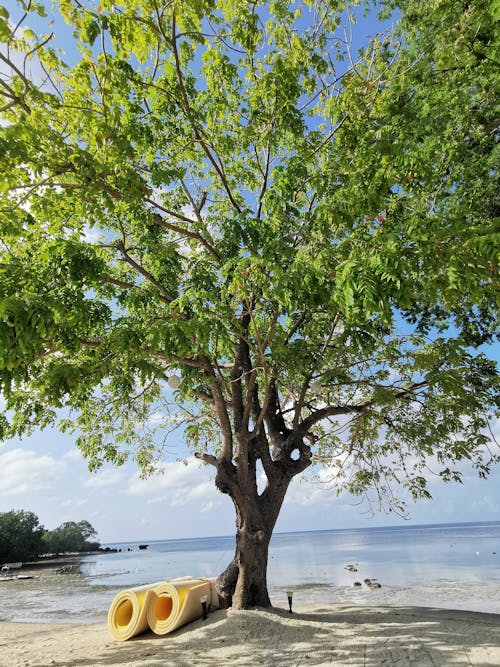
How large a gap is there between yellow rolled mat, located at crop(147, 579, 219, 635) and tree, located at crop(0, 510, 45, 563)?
5019 cm

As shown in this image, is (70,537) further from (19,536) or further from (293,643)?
(293,643)

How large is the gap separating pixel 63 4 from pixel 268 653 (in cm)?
792

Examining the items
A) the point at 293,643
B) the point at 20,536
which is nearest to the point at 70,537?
the point at 20,536

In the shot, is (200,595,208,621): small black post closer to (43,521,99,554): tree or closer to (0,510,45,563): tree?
(0,510,45,563): tree

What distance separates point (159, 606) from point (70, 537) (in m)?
75.3

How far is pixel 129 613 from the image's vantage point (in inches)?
319

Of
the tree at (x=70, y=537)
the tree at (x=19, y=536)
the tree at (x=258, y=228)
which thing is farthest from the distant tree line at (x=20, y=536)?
the tree at (x=258, y=228)

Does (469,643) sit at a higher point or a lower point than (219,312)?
lower

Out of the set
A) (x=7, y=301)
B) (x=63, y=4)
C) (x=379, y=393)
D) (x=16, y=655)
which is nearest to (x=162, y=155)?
(x=63, y=4)

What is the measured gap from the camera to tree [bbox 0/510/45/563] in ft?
161

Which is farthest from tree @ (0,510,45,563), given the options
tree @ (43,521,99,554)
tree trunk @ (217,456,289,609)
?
tree trunk @ (217,456,289,609)

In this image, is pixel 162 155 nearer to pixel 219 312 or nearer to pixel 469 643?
pixel 219 312

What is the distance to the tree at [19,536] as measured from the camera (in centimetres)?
4903

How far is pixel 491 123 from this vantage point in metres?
6.63
